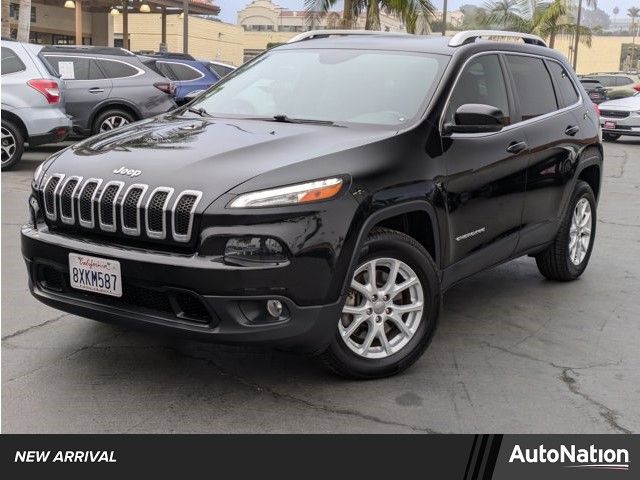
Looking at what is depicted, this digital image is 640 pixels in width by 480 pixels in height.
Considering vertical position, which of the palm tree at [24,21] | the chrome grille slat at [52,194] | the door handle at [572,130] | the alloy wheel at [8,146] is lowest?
the alloy wheel at [8,146]

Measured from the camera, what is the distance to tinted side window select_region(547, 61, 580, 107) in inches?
238

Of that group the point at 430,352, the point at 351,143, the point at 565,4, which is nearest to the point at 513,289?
the point at 430,352

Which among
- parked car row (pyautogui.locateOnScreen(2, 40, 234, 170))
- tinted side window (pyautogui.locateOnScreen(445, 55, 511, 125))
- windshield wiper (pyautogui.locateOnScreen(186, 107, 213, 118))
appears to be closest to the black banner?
tinted side window (pyautogui.locateOnScreen(445, 55, 511, 125))

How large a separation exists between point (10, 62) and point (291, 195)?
8.82m

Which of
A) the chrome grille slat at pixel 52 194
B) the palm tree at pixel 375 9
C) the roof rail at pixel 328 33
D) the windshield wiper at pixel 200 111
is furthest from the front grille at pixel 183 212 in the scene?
the palm tree at pixel 375 9

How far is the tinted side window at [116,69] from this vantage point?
1343cm

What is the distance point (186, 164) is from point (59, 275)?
89cm

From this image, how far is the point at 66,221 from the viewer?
13.1 ft

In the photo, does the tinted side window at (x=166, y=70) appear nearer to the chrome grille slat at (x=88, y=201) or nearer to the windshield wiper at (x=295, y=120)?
the windshield wiper at (x=295, y=120)

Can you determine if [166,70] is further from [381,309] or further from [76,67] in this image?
[381,309]

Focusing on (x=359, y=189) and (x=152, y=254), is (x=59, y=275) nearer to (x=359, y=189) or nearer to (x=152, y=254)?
(x=152, y=254)

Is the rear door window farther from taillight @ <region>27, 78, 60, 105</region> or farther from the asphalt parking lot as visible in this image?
the asphalt parking lot

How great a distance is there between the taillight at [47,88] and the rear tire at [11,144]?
578mm

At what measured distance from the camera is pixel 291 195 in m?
3.71
